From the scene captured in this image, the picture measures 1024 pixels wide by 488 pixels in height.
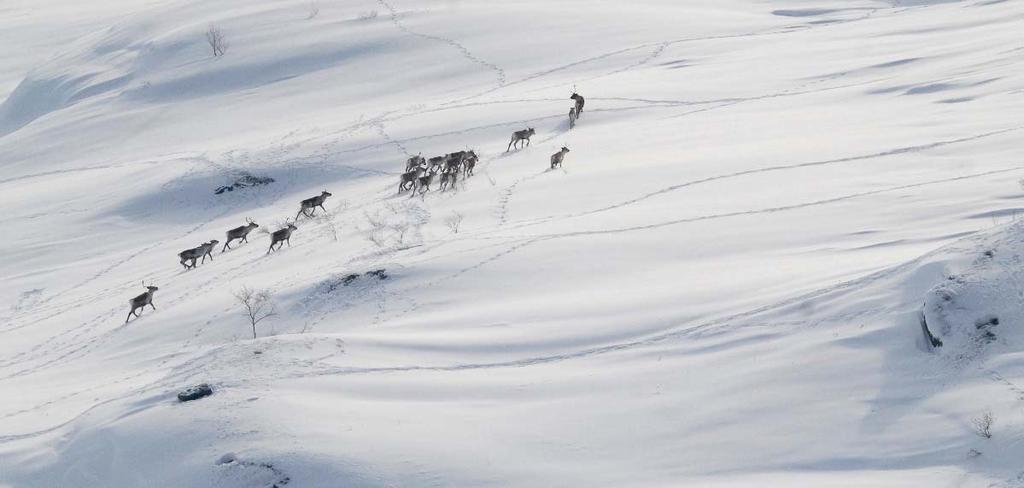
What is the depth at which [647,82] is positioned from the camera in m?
35.6

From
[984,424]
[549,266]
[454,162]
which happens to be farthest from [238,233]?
[984,424]

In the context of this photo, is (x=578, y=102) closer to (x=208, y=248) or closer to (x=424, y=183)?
(x=424, y=183)

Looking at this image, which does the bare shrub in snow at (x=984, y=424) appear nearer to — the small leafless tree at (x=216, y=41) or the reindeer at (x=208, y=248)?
the reindeer at (x=208, y=248)

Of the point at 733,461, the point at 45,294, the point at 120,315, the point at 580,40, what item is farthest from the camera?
the point at 580,40

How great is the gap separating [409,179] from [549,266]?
26.7 ft

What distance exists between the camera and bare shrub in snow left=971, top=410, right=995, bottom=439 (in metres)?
11.0

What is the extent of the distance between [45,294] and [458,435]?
15.9 metres

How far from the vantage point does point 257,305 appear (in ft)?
63.8

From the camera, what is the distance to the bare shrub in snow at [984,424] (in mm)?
10969

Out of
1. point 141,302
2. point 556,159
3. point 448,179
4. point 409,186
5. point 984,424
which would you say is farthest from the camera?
point 409,186

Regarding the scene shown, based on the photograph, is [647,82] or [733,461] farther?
[647,82]

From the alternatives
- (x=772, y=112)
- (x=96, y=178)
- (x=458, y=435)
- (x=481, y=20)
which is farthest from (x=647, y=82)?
(x=458, y=435)

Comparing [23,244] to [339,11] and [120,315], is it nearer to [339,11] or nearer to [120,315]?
[120,315]

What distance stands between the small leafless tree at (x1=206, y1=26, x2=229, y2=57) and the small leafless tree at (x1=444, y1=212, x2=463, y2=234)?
2632 centimetres
